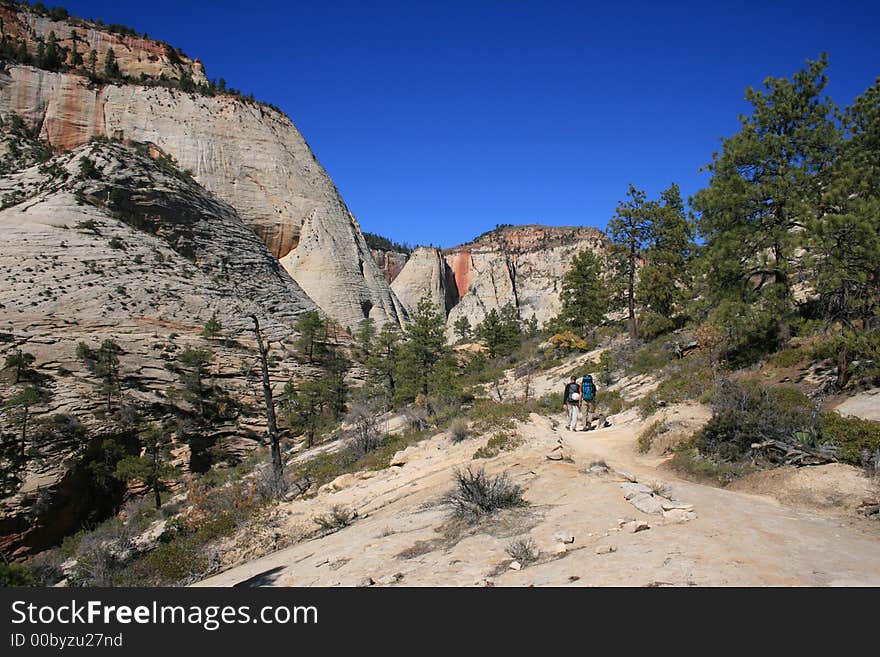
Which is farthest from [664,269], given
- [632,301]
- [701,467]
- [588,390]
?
[701,467]

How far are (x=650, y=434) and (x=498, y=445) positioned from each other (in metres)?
3.35

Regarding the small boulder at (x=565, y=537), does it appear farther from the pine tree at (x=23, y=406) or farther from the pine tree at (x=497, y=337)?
the pine tree at (x=497, y=337)

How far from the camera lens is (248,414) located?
1020 inches

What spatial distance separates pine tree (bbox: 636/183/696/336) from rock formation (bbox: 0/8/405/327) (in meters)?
26.5

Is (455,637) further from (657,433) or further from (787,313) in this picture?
(787,313)

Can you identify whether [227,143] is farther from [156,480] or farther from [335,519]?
[335,519]

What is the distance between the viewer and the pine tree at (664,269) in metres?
23.9

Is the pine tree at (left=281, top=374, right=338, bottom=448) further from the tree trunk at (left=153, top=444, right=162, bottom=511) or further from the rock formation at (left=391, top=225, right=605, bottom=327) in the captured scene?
the rock formation at (left=391, top=225, right=605, bottom=327)

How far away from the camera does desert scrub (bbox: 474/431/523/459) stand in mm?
10234

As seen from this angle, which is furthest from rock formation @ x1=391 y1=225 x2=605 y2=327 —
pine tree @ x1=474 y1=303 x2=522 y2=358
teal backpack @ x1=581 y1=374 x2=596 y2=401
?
teal backpack @ x1=581 y1=374 x2=596 y2=401

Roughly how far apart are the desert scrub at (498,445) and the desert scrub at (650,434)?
261 centimetres

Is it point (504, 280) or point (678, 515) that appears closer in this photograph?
point (678, 515)

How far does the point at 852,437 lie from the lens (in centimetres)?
688

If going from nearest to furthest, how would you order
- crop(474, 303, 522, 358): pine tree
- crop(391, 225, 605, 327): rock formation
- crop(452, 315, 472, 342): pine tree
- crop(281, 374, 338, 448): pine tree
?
1. crop(281, 374, 338, 448): pine tree
2. crop(474, 303, 522, 358): pine tree
3. crop(452, 315, 472, 342): pine tree
4. crop(391, 225, 605, 327): rock formation
